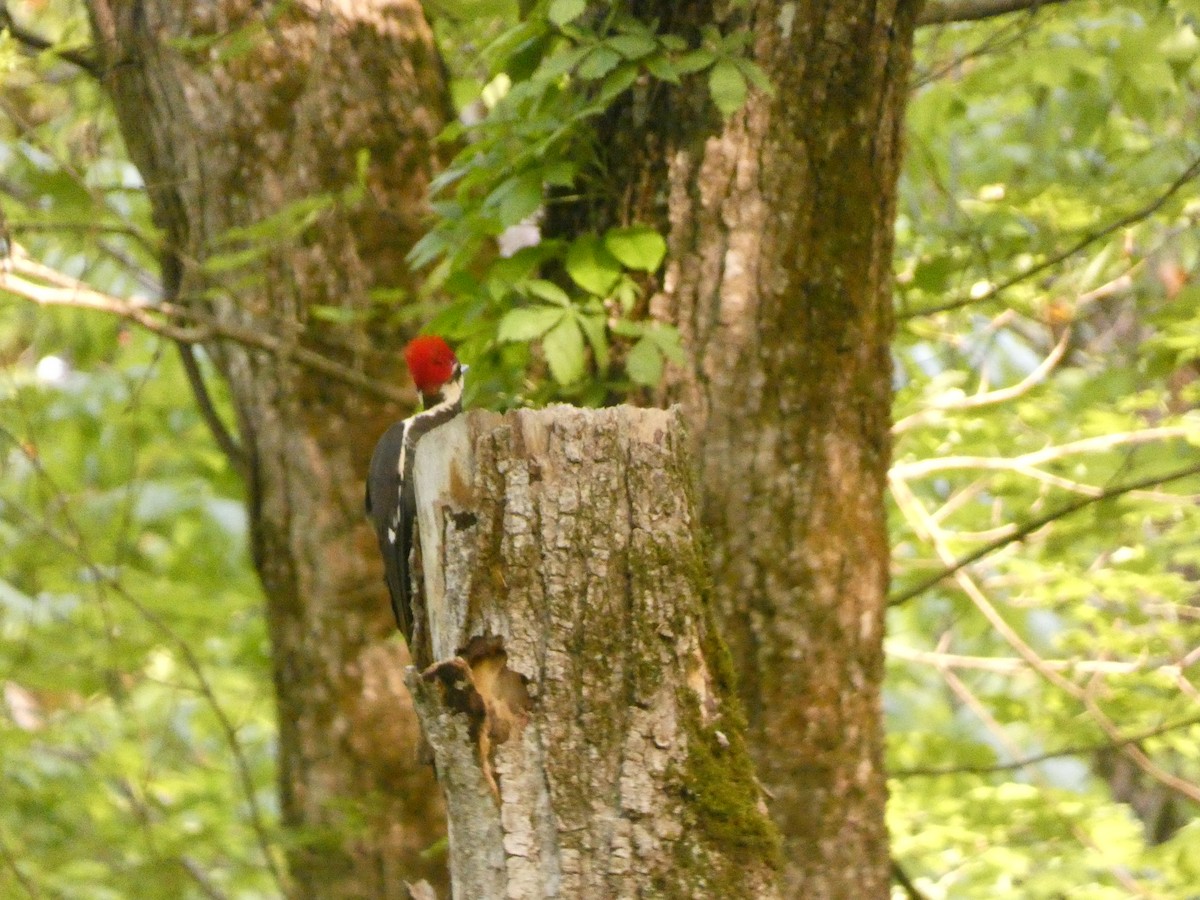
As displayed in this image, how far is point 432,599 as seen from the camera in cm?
159

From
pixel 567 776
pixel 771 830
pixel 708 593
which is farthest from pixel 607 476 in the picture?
pixel 771 830

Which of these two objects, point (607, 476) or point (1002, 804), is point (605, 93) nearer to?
point (607, 476)

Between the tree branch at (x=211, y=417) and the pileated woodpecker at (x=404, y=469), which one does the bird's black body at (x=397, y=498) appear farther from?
the tree branch at (x=211, y=417)

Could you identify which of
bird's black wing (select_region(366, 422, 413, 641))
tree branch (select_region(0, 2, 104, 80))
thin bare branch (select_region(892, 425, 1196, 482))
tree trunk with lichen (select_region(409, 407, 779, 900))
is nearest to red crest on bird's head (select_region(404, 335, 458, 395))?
bird's black wing (select_region(366, 422, 413, 641))

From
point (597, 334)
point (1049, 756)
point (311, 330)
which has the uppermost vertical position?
point (311, 330)

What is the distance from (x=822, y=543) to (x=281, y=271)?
5.25ft

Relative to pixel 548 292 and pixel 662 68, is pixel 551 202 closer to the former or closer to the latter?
pixel 548 292

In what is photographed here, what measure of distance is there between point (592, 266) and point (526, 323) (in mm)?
187

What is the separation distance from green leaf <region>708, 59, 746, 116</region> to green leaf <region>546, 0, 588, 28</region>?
262mm

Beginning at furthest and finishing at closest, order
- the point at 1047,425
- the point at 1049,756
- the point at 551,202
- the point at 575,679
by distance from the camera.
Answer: the point at 1047,425 < the point at 1049,756 < the point at 551,202 < the point at 575,679

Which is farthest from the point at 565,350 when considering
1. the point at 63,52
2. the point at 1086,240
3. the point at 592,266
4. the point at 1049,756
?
the point at 1049,756

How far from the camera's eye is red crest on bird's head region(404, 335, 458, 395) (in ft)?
8.92

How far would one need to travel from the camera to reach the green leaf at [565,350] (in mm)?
2256

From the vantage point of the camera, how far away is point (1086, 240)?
9.58ft
